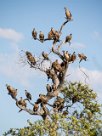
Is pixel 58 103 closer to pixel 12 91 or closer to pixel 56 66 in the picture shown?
pixel 56 66

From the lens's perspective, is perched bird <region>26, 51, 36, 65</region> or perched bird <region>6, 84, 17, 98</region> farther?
perched bird <region>26, 51, 36, 65</region>

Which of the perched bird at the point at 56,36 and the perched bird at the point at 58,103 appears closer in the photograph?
the perched bird at the point at 58,103

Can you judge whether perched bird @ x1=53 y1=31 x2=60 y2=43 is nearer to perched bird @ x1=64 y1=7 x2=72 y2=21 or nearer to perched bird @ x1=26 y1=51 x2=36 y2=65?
perched bird @ x1=64 y1=7 x2=72 y2=21

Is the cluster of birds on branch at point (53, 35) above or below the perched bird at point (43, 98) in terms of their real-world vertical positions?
above

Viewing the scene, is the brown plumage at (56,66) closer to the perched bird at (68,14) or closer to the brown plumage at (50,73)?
the brown plumage at (50,73)

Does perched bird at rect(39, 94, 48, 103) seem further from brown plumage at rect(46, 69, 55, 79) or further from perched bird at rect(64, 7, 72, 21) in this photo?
perched bird at rect(64, 7, 72, 21)

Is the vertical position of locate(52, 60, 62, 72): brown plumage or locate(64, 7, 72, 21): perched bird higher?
locate(64, 7, 72, 21): perched bird

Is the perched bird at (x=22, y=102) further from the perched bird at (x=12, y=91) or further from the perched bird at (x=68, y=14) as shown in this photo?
the perched bird at (x=68, y=14)

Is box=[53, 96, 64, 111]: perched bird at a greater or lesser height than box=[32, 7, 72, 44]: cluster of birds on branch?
lesser

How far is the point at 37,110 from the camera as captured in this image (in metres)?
22.3

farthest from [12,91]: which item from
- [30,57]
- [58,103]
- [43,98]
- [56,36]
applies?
[56,36]

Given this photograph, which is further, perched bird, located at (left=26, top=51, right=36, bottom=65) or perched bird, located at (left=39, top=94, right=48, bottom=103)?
perched bird, located at (left=26, top=51, right=36, bottom=65)

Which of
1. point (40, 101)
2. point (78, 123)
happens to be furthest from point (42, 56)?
point (78, 123)

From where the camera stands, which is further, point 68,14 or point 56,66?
point 68,14
